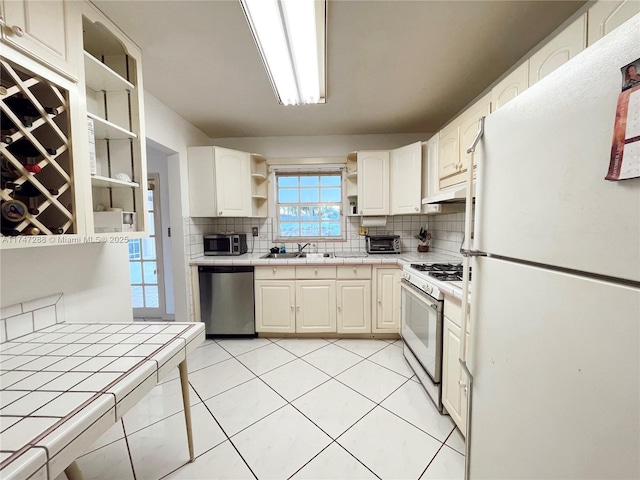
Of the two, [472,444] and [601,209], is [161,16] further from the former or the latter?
[472,444]

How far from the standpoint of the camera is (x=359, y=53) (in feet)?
5.21

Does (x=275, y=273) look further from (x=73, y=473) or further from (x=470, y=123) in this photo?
(x=470, y=123)

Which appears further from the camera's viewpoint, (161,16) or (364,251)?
(364,251)

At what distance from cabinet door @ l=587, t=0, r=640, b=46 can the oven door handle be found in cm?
140

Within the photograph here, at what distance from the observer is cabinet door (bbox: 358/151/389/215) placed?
2.77 metres

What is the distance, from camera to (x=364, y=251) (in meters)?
3.14

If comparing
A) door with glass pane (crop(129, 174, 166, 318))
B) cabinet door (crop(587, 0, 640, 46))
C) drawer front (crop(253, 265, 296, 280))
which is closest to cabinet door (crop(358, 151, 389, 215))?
drawer front (crop(253, 265, 296, 280))

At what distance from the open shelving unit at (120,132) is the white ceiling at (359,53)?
0.54ft

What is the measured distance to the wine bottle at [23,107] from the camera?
918 mm

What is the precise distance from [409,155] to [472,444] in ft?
7.94

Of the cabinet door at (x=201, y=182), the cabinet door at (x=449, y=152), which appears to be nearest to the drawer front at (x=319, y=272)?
the cabinet door at (x=201, y=182)

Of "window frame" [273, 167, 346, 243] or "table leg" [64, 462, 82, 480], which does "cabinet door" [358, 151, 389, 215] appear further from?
"table leg" [64, 462, 82, 480]

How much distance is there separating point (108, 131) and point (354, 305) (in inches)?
94.3

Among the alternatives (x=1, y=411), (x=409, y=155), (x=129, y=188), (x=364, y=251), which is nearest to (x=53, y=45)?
(x=129, y=188)
